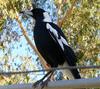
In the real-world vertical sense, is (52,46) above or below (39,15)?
below

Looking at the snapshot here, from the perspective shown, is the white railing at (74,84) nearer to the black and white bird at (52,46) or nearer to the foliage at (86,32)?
the black and white bird at (52,46)

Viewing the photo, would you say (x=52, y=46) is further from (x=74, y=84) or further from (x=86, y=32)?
(x=86, y=32)

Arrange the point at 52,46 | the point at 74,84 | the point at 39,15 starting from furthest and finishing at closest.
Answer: the point at 39,15 → the point at 52,46 → the point at 74,84

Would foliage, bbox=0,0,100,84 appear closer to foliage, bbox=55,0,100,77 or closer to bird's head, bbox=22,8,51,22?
foliage, bbox=55,0,100,77

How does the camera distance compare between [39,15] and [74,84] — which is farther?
[39,15]

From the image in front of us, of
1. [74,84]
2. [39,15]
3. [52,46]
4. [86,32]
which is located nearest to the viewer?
[74,84]

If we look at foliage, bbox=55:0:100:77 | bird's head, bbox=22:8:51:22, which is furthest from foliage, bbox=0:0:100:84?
bird's head, bbox=22:8:51:22

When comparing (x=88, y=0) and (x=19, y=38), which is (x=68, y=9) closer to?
(x=88, y=0)

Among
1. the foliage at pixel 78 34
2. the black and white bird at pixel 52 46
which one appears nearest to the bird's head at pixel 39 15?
the black and white bird at pixel 52 46

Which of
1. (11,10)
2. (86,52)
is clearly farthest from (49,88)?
(86,52)

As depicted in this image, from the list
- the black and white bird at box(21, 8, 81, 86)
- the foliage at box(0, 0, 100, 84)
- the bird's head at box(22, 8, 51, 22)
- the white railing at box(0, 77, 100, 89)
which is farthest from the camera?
the foliage at box(0, 0, 100, 84)

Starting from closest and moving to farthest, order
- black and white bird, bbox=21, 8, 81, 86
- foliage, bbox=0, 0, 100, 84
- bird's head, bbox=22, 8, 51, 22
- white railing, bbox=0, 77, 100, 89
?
white railing, bbox=0, 77, 100, 89, black and white bird, bbox=21, 8, 81, 86, bird's head, bbox=22, 8, 51, 22, foliage, bbox=0, 0, 100, 84

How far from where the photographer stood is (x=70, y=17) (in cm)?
984

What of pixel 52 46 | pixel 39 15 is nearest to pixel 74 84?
pixel 52 46
